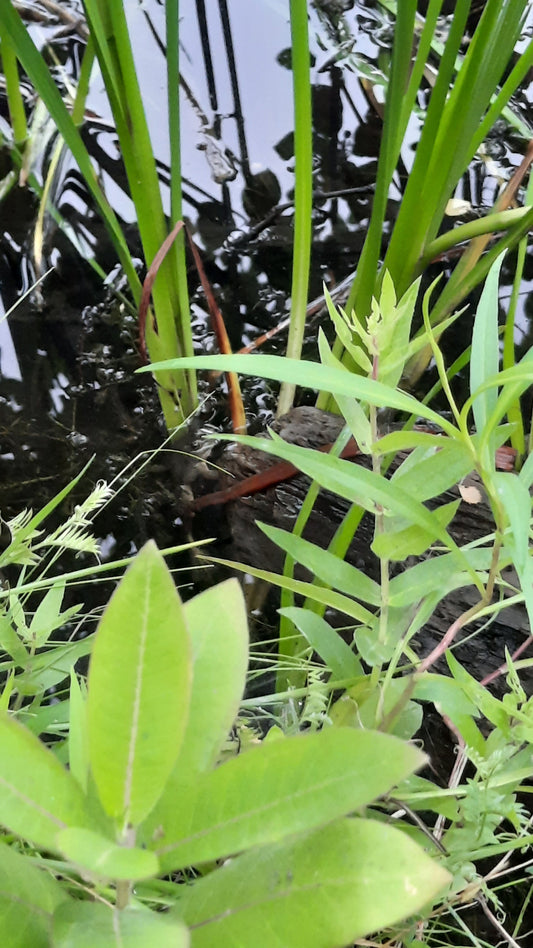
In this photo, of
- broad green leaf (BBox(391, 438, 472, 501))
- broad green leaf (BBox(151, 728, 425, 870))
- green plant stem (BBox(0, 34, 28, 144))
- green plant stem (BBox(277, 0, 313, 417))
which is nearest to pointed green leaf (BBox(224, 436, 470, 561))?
broad green leaf (BBox(391, 438, 472, 501))

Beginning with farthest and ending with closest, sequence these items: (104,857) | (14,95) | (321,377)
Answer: (14,95)
(321,377)
(104,857)

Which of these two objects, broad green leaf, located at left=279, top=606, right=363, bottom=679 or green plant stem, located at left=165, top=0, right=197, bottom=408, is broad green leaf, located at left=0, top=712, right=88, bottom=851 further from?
green plant stem, located at left=165, top=0, right=197, bottom=408

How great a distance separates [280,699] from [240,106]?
118 centimetres

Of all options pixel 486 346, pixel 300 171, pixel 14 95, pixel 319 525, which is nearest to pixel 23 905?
pixel 486 346

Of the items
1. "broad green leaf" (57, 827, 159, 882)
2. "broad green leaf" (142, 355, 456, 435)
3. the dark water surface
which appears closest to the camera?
"broad green leaf" (57, 827, 159, 882)

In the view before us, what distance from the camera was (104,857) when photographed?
0.63 ft

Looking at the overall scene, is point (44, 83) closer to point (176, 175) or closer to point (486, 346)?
point (176, 175)

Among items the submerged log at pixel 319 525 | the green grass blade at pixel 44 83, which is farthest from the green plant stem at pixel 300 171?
the green grass blade at pixel 44 83

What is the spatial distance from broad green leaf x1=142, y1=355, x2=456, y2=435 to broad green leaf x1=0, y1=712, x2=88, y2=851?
0.19 m

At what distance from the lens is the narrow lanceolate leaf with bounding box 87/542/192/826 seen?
21cm

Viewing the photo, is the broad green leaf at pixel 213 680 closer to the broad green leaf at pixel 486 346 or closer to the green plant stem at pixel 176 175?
the broad green leaf at pixel 486 346

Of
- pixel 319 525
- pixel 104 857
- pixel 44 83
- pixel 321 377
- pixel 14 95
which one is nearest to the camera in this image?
pixel 104 857

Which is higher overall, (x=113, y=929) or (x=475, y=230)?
(x=475, y=230)

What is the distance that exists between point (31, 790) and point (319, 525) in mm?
600
